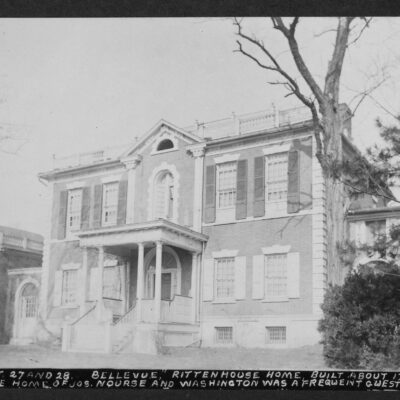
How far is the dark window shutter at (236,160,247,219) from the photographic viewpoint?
32.7 ft

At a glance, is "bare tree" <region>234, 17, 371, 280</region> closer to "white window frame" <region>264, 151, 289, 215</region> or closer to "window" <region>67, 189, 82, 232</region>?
"white window frame" <region>264, 151, 289, 215</region>

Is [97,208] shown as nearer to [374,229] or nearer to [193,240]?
[193,240]

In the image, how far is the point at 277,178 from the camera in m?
9.84

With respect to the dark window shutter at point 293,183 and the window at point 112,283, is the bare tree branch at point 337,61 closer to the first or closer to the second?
the dark window shutter at point 293,183

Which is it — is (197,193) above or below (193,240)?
above

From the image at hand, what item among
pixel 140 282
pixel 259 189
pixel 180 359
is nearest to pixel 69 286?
pixel 140 282

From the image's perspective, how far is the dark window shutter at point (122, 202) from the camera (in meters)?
10.3

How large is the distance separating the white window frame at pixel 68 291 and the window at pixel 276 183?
3.09 m

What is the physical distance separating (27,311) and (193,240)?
2.61 m

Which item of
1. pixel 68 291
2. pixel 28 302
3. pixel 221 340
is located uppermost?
pixel 68 291

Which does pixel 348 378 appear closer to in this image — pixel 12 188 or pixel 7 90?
pixel 12 188

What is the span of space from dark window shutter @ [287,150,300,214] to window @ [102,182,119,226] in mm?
2649

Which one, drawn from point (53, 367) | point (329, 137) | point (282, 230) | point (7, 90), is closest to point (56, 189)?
point (7, 90)

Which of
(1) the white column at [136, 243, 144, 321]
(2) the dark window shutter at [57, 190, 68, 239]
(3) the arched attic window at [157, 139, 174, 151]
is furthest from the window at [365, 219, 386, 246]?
(2) the dark window shutter at [57, 190, 68, 239]
